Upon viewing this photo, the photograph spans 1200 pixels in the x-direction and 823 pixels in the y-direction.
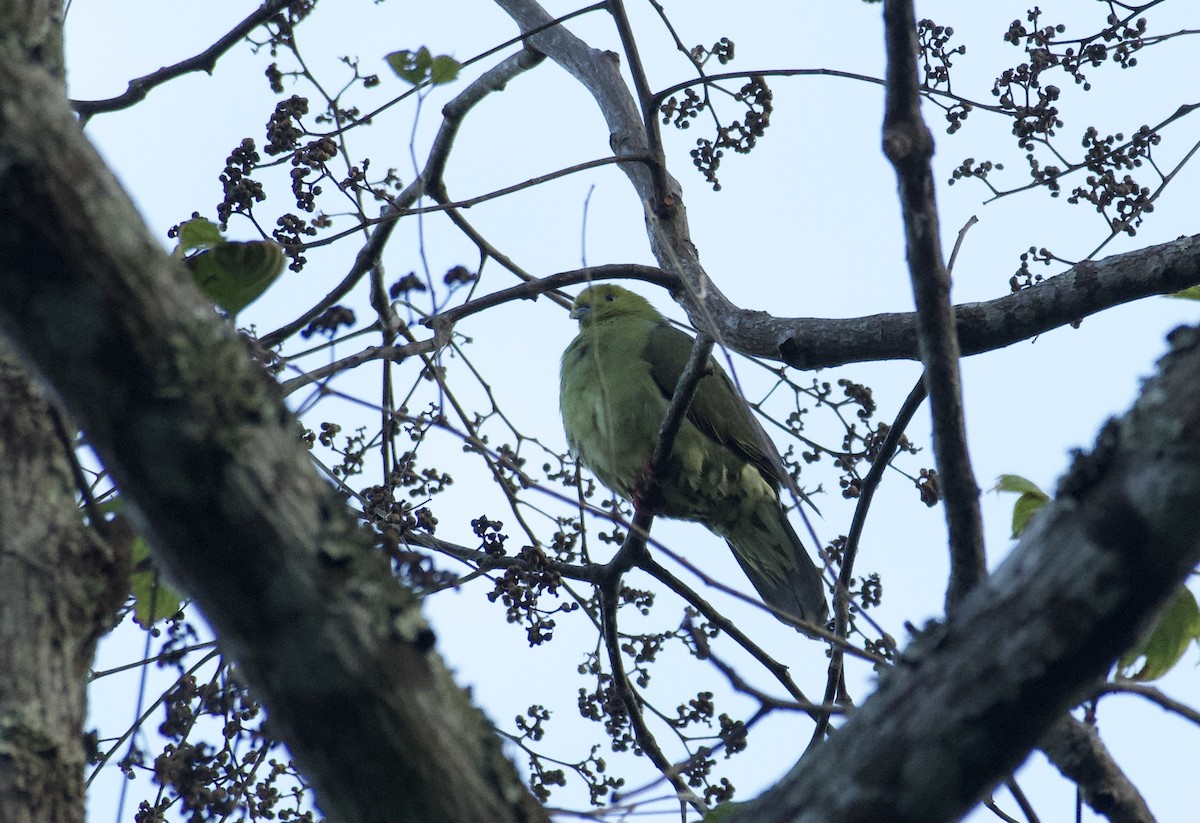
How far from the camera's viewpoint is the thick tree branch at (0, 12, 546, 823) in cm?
104

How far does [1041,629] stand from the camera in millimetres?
1083

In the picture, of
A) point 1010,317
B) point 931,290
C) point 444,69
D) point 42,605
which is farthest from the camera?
point 1010,317

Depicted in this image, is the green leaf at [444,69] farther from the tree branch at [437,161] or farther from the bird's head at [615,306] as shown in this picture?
the bird's head at [615,306]

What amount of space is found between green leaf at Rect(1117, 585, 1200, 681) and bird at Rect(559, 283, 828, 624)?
2.60 metres

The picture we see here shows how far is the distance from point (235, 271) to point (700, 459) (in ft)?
9.55

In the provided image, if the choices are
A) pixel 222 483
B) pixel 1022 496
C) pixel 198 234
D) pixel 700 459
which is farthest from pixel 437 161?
pixel 222 483

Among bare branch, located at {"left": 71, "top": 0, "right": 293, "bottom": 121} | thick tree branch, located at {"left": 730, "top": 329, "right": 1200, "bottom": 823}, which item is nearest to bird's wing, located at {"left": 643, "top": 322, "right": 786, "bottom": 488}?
bare branch, located at {"left": 71, "top": 0, "right": 293, "bottom": 121}

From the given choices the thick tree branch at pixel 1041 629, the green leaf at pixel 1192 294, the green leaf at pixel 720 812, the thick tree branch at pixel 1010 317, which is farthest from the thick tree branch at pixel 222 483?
the thick tree branch at pixel 1010 317

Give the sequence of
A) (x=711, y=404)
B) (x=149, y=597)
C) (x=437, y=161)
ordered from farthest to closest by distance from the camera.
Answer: (x=711, y=404) < (x=437, y=161) < (x=149, y=597)

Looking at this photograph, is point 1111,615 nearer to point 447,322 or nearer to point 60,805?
point 60,805

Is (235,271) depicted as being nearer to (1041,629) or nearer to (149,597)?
(149,597)

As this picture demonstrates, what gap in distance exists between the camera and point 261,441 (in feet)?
3.61

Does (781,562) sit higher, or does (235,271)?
(781,562)

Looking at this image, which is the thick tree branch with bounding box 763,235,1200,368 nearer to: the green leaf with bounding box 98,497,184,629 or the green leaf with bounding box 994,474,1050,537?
the green leaf with bounding box 994,474,1050,537
